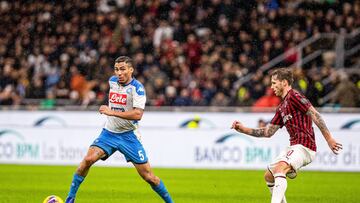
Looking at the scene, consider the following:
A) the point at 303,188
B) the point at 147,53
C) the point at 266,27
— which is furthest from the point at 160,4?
the point at 303,188

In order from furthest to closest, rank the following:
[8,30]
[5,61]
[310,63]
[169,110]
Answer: [8,30], [5,61], [310,63], [169,110]

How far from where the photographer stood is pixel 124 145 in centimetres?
1059

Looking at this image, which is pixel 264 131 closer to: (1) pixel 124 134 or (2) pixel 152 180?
(2) pixel 152 180

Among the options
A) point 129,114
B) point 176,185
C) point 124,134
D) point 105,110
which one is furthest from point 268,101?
point 105,110

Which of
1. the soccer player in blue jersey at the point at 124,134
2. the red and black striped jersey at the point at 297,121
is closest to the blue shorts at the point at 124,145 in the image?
the soccer player in blue jersey at the point at 124,134

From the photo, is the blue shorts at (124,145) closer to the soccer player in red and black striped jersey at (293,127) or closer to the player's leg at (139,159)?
the player's leg at (139,159)

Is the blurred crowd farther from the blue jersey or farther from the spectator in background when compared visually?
the blue jersey

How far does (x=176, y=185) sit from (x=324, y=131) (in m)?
6.43

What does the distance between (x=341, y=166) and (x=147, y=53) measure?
8.55 metres

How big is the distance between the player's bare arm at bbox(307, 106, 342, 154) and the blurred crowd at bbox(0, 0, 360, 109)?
11756 mm

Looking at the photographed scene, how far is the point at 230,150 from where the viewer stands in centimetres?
1994

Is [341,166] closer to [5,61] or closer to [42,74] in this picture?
[42,74]

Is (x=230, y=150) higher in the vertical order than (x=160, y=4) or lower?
lower

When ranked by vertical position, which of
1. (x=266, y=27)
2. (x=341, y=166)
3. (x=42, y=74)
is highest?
(x=266, y=27)
